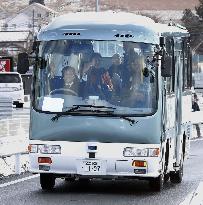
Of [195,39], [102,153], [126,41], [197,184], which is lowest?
[195,39]

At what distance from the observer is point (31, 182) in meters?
19.6

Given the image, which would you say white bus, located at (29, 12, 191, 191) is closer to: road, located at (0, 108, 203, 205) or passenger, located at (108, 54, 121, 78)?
passenger, located at (108, 54, 121, 78)

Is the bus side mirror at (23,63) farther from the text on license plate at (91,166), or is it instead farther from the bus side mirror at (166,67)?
the bus side mirror at (166,67)

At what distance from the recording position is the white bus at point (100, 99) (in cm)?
1673

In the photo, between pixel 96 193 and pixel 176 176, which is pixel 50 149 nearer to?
pixel 96 193

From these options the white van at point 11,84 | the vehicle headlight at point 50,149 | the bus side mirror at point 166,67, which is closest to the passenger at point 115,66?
the bus side mirror at point 166,67

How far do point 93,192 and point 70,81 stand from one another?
1.84m

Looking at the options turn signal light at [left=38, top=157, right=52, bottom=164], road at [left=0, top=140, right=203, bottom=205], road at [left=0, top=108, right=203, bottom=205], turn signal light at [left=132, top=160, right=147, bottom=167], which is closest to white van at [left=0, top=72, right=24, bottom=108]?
road at [left=0, top=108, right=203, bottom=205]

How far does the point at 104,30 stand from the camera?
1728 centimetres

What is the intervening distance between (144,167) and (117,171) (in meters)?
0.40

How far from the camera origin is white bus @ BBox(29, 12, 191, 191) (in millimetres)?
16734

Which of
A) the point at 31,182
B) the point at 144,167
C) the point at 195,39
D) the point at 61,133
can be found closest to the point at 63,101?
the point at 61,133

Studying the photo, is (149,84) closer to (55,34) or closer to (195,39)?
(55,34)

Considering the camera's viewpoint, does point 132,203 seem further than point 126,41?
No
